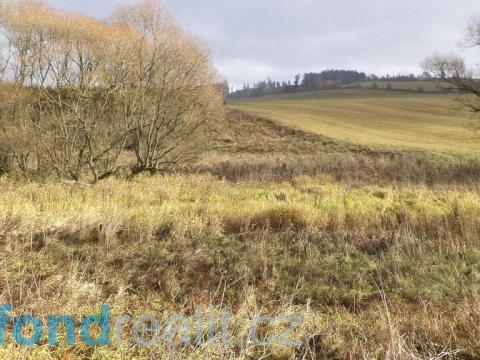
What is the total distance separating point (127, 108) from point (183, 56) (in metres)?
4.03

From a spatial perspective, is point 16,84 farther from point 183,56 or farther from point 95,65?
point 183,56

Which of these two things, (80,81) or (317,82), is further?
(317,82)

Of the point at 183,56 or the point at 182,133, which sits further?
the point at 182,133

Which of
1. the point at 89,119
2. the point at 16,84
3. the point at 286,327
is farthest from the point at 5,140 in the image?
the point at 286,327

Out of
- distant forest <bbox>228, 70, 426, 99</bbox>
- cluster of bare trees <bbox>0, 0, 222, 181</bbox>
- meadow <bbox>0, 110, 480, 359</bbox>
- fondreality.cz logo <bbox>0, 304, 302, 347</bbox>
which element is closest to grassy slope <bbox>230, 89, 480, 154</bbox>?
cluster of bare trees <bbox>0, 0, 222, 181</bbox>

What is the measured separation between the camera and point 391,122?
157 feet

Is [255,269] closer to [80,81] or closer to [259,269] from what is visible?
[259,269]

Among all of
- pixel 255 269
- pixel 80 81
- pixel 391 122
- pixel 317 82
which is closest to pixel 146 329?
pixel 255 269

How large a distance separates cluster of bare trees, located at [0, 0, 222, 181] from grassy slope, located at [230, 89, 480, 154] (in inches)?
855

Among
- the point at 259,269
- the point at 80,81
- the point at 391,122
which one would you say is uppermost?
the point at 80,81

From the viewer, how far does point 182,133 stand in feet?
60.4

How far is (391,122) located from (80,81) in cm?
4591

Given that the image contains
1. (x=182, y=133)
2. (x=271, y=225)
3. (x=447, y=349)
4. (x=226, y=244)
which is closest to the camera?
(x=447, y=349)

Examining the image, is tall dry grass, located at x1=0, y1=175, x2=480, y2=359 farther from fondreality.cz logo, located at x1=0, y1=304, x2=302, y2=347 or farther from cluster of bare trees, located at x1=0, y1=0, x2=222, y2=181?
cluster of bare trees, located at x1=0, y1=0, x2=222, y2=181
